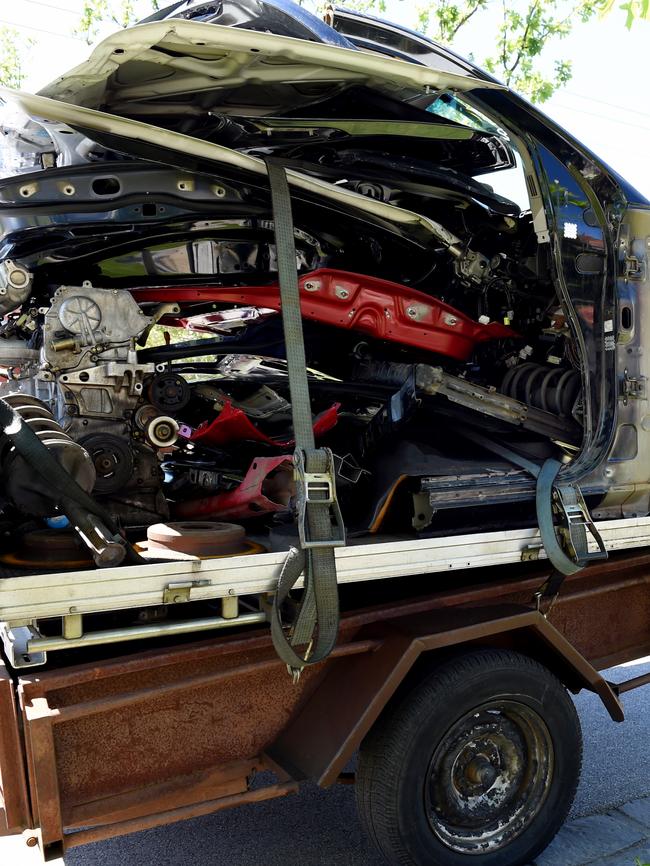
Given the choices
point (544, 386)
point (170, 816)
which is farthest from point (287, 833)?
point (544, 386)

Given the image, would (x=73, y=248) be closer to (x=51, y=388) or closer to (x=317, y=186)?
(x=51, y=388)

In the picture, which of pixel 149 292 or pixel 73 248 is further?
pixel 149 292

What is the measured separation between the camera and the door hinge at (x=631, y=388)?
322cm

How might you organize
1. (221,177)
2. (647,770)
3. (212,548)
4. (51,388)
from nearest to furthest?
(212,548)
(221,177)
(51,388)
(647,770)

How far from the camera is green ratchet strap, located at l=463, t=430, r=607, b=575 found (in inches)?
114

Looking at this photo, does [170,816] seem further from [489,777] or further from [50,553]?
[489,777]

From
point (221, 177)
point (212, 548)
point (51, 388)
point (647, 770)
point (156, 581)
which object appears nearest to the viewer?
point (156, 581)

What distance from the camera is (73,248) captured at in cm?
303

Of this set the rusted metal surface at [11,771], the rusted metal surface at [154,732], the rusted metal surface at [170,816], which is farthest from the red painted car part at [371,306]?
the rusted metal surface at [170,816]

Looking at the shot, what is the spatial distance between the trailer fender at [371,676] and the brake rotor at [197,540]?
1.87 feet

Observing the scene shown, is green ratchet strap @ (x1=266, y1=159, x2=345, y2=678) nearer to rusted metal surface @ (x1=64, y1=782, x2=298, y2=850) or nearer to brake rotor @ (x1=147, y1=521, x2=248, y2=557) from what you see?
brake rotor @ (x1=147, y1=521, x2=248, y2=557)

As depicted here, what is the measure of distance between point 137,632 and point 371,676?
0.80 m

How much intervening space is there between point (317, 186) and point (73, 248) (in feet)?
3.13

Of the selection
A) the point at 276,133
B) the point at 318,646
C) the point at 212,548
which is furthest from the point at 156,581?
the point at 276,133
